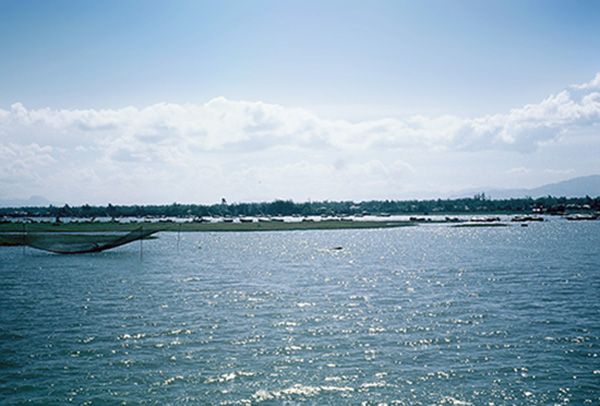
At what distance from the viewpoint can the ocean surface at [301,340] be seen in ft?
52.9

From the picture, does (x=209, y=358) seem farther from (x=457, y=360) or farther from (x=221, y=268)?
(x=221, y=268)

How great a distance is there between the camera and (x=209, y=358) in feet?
64.7

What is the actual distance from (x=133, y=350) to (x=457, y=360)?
45.4ft

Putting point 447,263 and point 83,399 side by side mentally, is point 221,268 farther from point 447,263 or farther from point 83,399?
point 83,399

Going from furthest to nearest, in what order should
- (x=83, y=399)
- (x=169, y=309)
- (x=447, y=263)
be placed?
(x=447, y=263), (x=169, y=309), (x=83, y=399)

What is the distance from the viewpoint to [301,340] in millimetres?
22562

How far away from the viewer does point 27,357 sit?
19906mm

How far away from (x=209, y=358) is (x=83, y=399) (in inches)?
213

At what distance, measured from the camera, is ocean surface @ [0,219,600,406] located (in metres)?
16.1

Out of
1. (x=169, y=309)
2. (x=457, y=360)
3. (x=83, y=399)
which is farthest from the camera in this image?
(x=169, y=309)

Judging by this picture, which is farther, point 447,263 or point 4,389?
point 447,263

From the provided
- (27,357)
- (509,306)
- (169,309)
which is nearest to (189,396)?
(27,357)

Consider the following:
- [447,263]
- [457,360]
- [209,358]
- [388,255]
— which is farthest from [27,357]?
[388,255]

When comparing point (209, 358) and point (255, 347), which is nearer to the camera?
point (209, 358)
